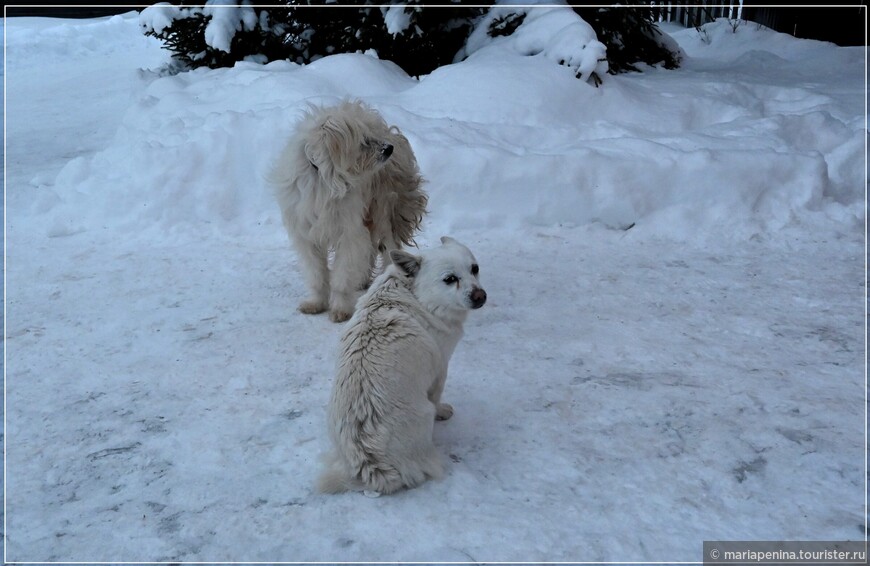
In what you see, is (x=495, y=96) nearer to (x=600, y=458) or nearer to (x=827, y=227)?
(x=827, y=227)

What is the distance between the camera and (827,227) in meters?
6.24

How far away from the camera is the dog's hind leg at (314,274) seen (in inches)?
209

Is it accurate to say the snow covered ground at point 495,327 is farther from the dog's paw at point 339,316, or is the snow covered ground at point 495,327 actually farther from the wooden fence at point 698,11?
the wooden fence at point 698,11

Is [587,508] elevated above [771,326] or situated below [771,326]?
above

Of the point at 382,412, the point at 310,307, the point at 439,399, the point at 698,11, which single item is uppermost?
the point at 382,412

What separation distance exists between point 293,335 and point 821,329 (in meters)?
3.41

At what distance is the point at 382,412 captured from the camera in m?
3.10

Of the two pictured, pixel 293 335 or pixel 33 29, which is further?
pixel 33 29

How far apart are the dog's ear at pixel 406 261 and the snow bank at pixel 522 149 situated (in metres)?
3.08

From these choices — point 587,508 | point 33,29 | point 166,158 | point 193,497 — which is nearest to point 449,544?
point 587,508

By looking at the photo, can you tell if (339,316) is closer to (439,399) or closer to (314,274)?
(314,274)

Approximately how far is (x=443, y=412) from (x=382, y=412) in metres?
0.78

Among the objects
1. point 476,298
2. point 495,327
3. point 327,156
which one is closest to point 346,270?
point 327,156

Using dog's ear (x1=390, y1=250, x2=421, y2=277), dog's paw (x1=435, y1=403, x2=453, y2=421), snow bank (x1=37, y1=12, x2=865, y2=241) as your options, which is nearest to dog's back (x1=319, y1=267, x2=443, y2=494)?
dog's ear (x1=390, y1=250, x2=421, y2=277)
